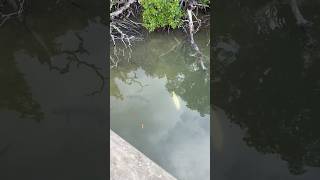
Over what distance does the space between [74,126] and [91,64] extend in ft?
2.97

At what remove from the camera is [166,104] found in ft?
15.0

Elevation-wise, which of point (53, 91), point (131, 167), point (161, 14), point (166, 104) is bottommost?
point (166, 104)

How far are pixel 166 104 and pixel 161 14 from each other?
4.61 feet

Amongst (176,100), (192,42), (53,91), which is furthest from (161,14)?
(53,91)

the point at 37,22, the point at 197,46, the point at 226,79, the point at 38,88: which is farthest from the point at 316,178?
the point at 37,22

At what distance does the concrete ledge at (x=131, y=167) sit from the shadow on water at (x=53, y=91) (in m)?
0.10

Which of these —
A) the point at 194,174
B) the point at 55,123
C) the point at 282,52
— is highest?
the point at 282,52

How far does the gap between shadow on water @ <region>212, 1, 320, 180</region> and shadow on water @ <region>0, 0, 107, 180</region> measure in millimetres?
882

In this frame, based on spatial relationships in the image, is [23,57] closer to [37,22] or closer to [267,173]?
[37,22]

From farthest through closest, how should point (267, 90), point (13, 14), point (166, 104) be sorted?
1. point (13, 14)
2. point (166, 104)
3. point (267, 90)

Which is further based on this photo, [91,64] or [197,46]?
[197,46]

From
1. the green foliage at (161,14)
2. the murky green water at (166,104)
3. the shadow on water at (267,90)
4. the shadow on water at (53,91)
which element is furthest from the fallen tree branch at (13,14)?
the shadow on water at (267,90)

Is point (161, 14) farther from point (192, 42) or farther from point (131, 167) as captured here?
point (131, 167)

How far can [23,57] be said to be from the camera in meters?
4.61
